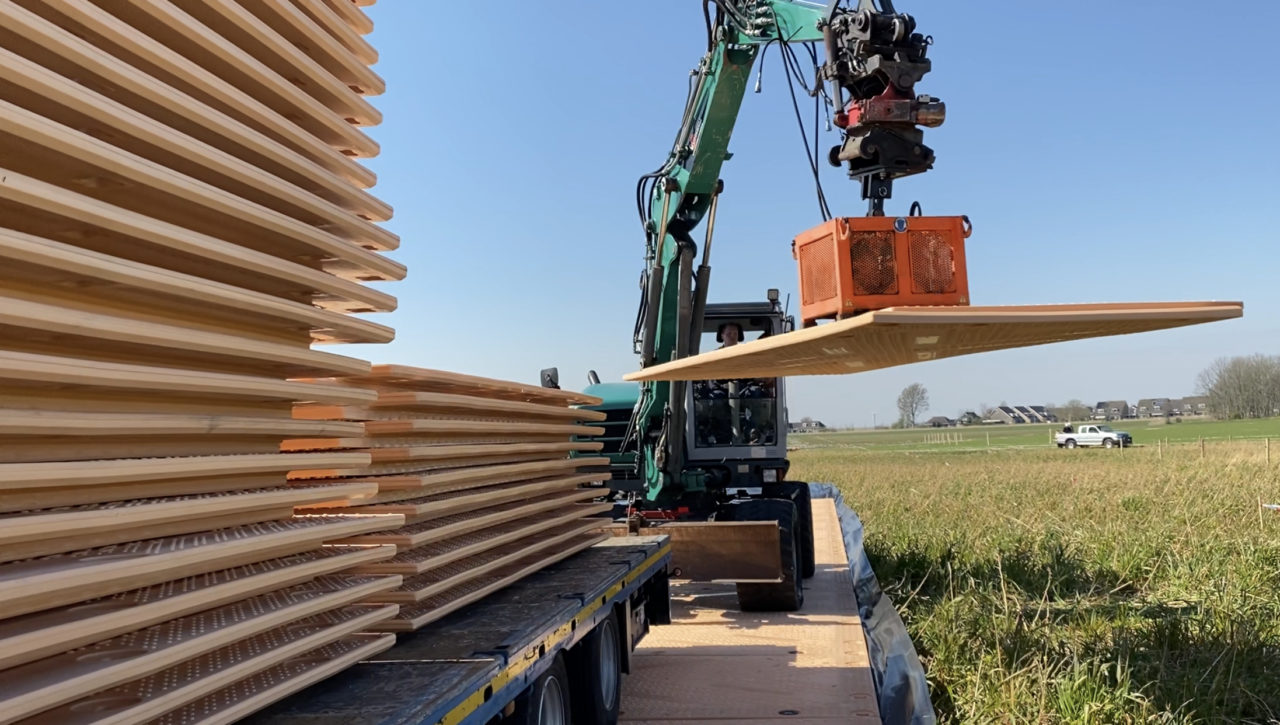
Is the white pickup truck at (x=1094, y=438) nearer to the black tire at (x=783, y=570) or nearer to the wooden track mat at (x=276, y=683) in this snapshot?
the black tire at (x=783, y=570)

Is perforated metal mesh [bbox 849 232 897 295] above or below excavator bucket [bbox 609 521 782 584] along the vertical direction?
above

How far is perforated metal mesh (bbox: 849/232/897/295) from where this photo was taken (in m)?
4.89

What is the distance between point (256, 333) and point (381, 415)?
1090 millimetres

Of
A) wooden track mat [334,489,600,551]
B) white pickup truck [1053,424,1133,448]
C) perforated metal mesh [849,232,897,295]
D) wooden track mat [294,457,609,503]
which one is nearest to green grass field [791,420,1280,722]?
perforated metal mesh [849,232,897,295]

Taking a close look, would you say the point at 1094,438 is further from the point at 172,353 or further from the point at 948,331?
the point at 172,353

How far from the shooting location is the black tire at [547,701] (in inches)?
179

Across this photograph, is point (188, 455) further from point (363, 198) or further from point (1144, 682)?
point (1144, 682)

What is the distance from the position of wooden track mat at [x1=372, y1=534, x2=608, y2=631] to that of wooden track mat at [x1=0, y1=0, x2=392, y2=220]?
6.00 feet

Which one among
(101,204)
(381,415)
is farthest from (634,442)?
(101,204)

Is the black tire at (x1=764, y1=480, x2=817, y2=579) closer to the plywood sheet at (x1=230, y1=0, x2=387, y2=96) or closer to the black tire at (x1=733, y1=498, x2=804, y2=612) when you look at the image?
the black tire at (x1=733, y1=498, x2=804, y2=612)

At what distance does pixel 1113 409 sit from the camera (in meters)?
144

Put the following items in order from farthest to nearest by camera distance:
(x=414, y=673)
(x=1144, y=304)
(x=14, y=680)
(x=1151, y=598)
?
1. (x=1151, y=598)
2. (x=1144, y=304)
3. (x=414, y=673)
4. (x=14, y=680)

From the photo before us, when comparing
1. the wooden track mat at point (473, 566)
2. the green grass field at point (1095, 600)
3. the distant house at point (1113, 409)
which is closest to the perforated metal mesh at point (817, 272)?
the wooden track mat at point (473, 566)

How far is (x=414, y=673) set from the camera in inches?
145
